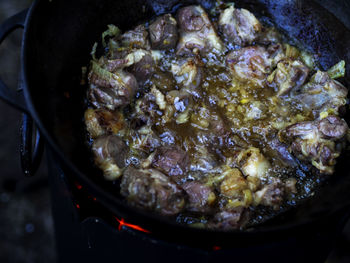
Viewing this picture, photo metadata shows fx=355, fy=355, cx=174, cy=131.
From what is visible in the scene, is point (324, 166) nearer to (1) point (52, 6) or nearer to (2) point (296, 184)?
(2) point (296, 184)

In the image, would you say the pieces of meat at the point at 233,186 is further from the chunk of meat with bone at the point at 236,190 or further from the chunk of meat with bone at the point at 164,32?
the chunk of meat with bone at the point at 164,32

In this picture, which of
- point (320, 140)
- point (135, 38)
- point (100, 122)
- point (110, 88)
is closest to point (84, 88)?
point (110, 88)

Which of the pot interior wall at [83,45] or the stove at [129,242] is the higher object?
the pot interior wall at [83,45]

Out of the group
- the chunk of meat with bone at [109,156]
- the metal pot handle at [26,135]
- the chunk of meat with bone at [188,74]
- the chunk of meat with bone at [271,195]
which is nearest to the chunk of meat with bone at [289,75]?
the chunk of meat with bone at [188,74]

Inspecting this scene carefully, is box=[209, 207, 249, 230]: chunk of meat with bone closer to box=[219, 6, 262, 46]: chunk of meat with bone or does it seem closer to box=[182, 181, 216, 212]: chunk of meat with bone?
box=[182, 181, 216, 212]: chunk of meat with bone

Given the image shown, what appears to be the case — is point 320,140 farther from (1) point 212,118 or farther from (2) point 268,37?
(2) point 268,37

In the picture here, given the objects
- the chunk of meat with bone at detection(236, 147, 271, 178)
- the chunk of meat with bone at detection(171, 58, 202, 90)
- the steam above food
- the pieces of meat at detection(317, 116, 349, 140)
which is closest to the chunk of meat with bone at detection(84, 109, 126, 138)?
the steam above food

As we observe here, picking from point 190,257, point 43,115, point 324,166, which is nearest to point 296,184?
point 324,166
